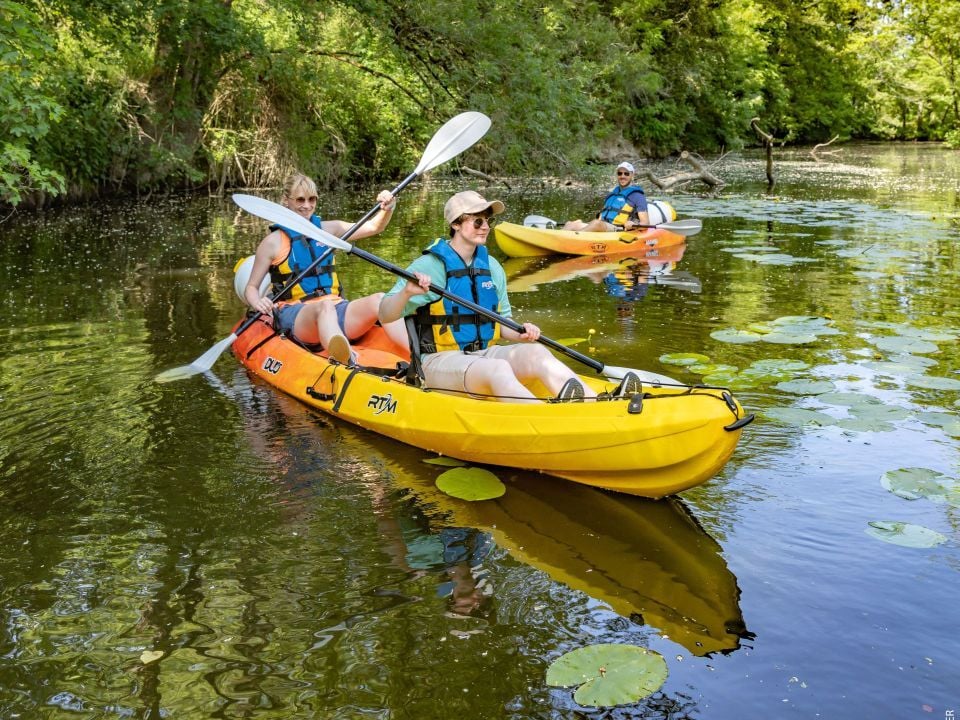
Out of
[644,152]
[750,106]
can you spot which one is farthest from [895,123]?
[644,152]

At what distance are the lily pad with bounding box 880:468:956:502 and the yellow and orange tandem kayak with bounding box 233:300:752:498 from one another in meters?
0.84

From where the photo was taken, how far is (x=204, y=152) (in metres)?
15.9

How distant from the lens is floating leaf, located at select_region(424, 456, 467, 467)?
4594mm

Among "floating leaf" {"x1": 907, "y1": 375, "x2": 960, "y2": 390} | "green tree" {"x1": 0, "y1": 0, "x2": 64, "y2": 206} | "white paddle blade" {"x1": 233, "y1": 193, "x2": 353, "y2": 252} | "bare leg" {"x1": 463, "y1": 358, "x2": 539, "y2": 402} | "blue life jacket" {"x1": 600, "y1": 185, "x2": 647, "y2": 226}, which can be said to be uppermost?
"green tree" {"x1": 0, "y1": 0, "x2": 64, "y2": 206}

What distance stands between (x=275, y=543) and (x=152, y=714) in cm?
110

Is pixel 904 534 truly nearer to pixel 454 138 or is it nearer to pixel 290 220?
pixel 290 220

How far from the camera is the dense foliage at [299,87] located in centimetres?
1174

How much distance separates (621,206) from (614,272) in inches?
50.9

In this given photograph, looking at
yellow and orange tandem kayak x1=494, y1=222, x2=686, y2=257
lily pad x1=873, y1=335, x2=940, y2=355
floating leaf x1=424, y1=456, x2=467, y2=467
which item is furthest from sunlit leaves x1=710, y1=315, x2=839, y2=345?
yellow and orange tandem kayak x1=494, y1=222, x2=686, y2=257

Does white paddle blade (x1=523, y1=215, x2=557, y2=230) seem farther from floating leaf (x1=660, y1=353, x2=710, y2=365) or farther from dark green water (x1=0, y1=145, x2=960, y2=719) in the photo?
floating leaf (x1=660, y1=353, x2=710, y2=365)

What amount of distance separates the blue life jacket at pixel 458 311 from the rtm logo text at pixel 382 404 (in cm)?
30

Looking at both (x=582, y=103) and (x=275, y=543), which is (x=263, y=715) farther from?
(x=582, y=103)

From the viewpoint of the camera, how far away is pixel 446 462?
4.62 meters

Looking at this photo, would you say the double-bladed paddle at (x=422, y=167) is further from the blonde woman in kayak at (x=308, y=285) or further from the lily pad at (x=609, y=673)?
the lily pad at (x=609, y=673)
